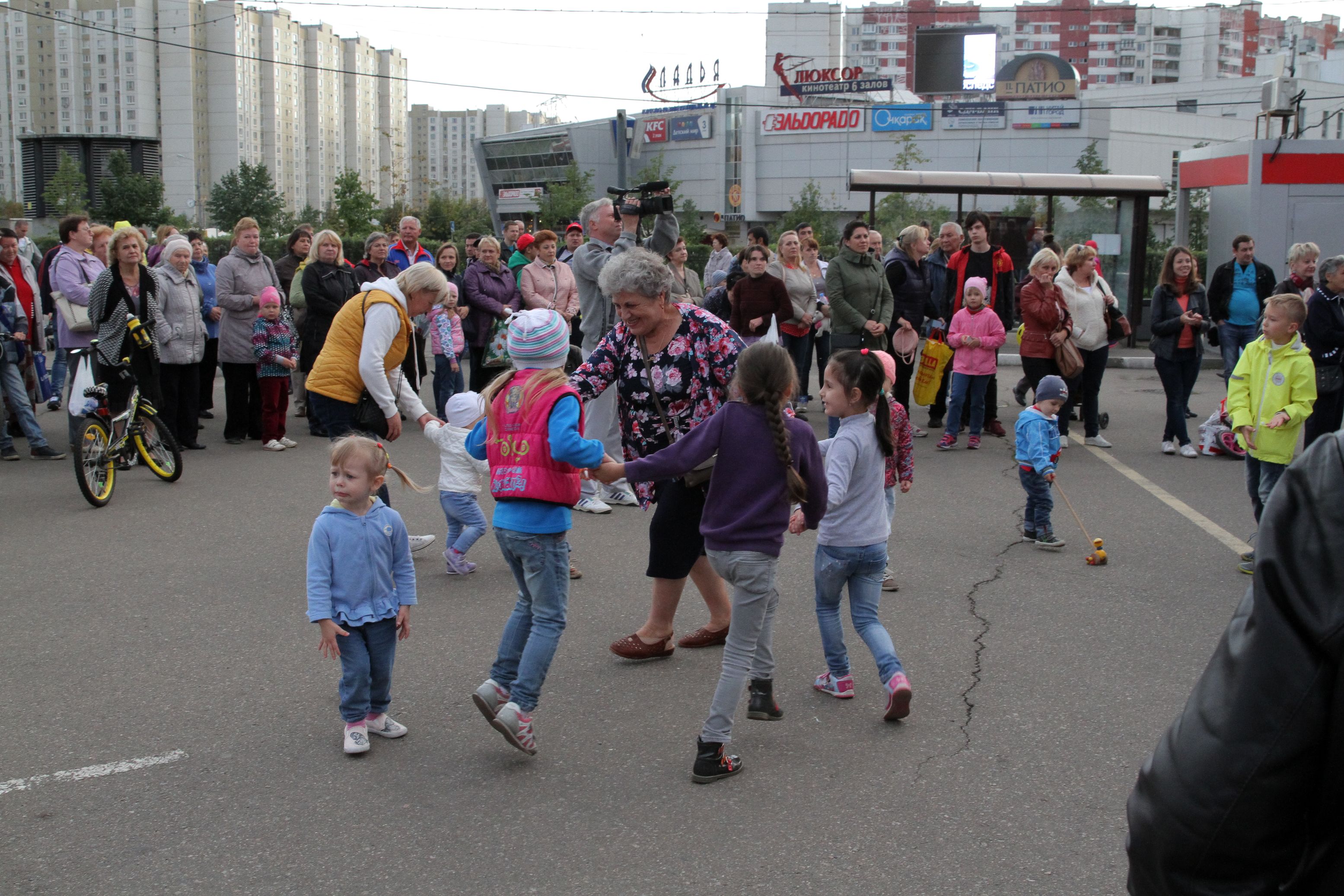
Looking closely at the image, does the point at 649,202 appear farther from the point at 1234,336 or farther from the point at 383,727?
the point at 1234,336

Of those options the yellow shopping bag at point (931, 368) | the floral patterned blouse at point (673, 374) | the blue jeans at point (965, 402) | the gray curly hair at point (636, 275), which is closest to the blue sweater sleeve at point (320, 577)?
the floral patterned blouse at point (673, 374)

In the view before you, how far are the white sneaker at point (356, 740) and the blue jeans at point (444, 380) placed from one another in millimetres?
7389

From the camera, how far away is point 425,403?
14.2 metres

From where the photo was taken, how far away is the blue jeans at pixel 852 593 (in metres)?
4.76

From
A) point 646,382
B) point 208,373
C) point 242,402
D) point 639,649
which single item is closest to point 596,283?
point 646,382

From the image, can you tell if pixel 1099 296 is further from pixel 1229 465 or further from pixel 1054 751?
pixel 1054 751

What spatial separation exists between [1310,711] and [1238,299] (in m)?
11.9

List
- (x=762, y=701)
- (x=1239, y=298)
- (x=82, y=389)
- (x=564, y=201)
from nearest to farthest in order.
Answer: (x=762, y=701)
(x=82, y=389)
(x=1239, y=298)
(x=564, y=201)

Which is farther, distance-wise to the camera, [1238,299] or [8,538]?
[1238,299]

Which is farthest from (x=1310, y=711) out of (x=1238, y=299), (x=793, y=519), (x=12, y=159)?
(x=12, y=159)

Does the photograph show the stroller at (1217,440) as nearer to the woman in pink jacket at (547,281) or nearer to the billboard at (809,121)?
the woman in pink jacket at (547,281)

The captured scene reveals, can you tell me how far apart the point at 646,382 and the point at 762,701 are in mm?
1410

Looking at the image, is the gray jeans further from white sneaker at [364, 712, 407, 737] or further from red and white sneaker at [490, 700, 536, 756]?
white sneaker at [364, 712, 407, 737]

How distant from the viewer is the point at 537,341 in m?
4.30
